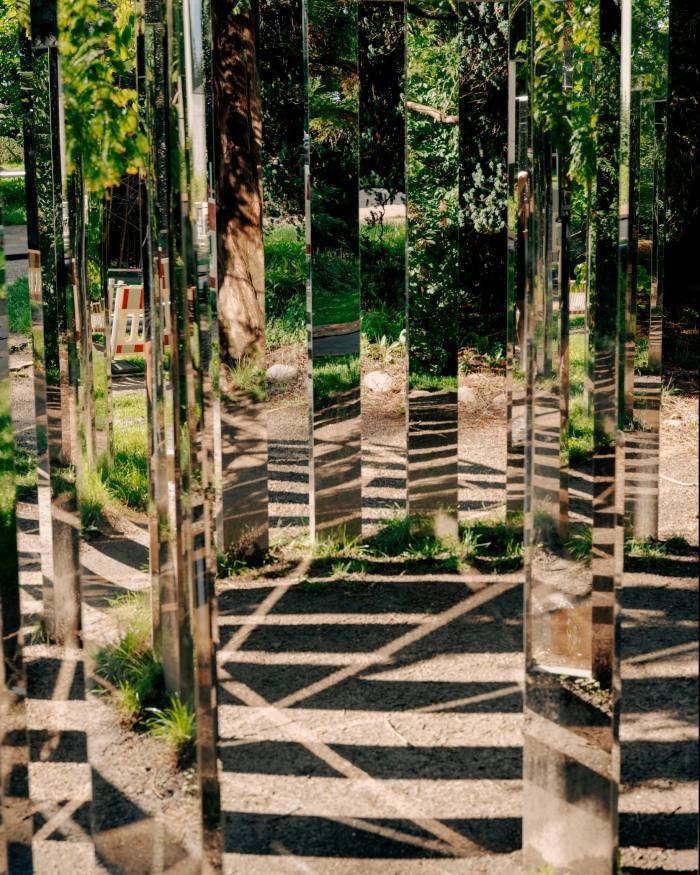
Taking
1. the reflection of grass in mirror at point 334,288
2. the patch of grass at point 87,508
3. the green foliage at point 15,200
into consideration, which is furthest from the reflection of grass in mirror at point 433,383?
the patch of grass at point 87,508

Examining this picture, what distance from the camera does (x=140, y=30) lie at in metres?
2.13

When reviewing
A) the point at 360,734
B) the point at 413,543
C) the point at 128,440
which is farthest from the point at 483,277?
the point at 360,734

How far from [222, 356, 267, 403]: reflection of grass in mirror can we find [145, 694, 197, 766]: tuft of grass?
328 cm

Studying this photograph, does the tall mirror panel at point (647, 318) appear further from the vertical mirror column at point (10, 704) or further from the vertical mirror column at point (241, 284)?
the vertical mirror column at point (10, 704)

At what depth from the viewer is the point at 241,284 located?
534cm

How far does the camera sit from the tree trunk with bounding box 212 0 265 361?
16.5ft

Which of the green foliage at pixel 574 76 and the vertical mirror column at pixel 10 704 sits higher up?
the green foliage at pixel 574 76

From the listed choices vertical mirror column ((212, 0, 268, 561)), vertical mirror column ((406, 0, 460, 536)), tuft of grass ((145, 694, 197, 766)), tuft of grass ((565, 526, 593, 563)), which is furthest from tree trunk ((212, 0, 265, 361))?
tuft of grass ((145, 694, 197, 766))

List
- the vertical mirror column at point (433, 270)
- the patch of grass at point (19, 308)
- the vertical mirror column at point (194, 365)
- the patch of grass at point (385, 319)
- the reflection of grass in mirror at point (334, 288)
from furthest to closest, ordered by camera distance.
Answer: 1. the patch of grass at point (19, 308)
2. the patch of grass at point (385, 319)
3. the vertical mirror column at point (433, 270)
4. the reflection of grass in mirror at point (334, 288)
5. the vertical mirror column at point (194, 365)

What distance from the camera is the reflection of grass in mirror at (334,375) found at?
17.7ft

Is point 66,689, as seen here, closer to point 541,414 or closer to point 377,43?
point 541,414

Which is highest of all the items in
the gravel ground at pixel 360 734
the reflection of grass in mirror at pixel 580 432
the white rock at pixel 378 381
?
the reflection of grass in mirror at pixel 580 432

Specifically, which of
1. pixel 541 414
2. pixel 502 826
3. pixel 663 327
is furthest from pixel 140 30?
pixel 663 327

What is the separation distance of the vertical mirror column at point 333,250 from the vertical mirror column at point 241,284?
0.86ft
